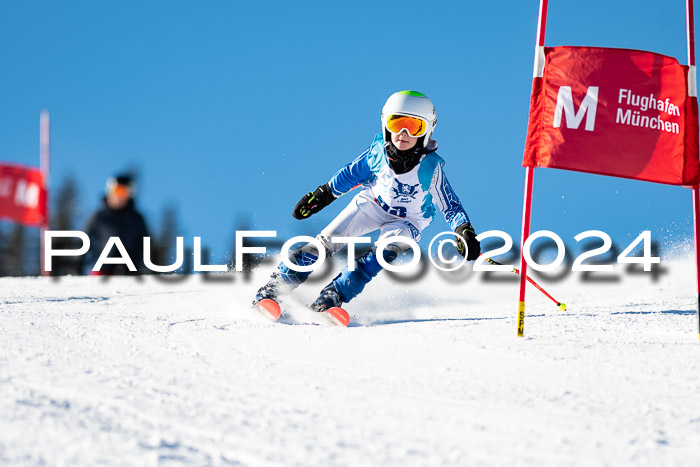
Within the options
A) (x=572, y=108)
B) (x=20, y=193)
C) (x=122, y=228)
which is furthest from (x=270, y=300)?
(x=20, y=193)

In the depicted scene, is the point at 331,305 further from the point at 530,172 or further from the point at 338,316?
the point at 530,172

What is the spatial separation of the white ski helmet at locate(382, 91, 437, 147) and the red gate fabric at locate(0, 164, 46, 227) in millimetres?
10939

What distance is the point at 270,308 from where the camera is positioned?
459cm

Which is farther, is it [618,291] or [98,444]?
[618,291]

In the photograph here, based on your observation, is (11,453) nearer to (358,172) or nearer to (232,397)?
(232,397)

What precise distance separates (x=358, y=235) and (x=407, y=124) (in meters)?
0.99

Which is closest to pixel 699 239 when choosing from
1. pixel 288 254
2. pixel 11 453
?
pixel 288 254

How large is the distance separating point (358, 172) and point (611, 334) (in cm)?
222

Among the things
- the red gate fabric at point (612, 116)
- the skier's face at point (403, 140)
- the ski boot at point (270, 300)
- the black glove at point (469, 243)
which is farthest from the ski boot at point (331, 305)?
the red gate fabric at point (612, 116)

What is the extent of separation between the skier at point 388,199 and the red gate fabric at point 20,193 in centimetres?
1045

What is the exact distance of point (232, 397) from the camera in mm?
2443

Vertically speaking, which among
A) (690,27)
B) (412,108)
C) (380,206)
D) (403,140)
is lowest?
(380,206)

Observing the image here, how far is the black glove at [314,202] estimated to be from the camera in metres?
5.25

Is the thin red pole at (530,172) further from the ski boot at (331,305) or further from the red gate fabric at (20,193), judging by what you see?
the red gate fabric at (20,193)
